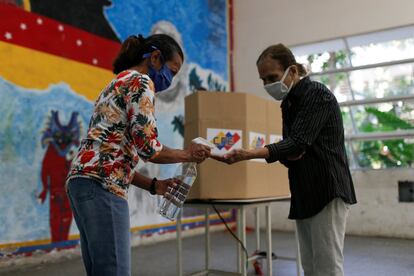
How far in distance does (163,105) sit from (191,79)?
2.23 feet

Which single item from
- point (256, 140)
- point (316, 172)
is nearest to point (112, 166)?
point (316, 172)

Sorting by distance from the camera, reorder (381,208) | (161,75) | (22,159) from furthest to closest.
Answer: (381,208) → (22,159) → (161,75)

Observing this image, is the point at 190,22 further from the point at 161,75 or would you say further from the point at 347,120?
the point at 161,75

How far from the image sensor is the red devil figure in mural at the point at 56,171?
355 centimetres

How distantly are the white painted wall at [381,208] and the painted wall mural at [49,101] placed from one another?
7.95 ft

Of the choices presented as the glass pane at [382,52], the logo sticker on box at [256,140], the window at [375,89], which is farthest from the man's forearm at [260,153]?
the glass pane at [382,52]

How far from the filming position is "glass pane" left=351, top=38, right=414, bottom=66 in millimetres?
5094

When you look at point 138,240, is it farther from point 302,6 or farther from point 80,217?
point 302,6

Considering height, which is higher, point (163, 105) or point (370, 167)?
point (163, 105)

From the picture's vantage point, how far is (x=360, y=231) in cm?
504

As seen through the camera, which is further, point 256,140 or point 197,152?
point 256,140

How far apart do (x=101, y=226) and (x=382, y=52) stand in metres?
5.00

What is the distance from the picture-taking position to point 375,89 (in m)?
5.26

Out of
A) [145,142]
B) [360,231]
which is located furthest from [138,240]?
[145,142]
